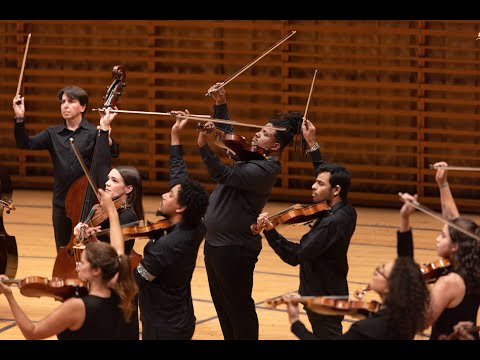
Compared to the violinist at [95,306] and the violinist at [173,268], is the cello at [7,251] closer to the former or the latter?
the violinist at [173,268]

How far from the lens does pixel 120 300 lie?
4.09m

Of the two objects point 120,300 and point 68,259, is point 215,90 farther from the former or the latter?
point 120,300

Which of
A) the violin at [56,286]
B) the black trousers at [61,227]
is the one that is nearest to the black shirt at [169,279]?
the violin at [56,286]

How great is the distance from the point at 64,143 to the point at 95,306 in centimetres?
265

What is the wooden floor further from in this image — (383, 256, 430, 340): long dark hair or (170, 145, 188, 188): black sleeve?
(383, 256, 430, 340): long dark hair

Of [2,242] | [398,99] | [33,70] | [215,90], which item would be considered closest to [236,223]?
[215,90]

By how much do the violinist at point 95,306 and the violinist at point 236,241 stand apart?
3.90 ft

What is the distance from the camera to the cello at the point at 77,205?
18.1 feet

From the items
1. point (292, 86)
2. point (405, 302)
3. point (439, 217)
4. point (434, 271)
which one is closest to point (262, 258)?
point (292, 86)

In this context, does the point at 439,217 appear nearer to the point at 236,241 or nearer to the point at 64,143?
the point at 236,241

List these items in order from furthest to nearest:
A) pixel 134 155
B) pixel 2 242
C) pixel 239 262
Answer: pixel 134 155 → pixel 2 242 → pixel 239 262
